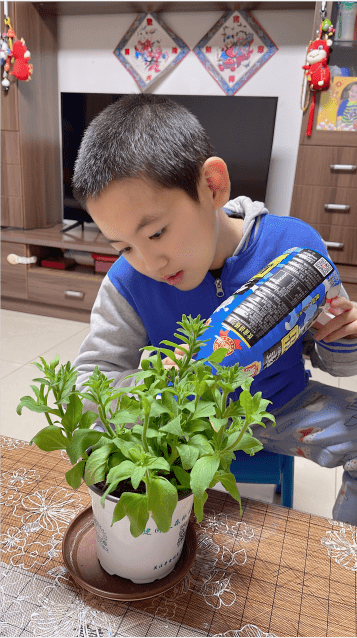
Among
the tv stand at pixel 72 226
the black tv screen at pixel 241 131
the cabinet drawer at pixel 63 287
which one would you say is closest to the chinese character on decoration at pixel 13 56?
the black tv screen at pixel 241 131

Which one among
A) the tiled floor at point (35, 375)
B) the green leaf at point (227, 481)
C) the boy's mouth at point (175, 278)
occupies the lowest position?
the tiled floor at point (35, 375)

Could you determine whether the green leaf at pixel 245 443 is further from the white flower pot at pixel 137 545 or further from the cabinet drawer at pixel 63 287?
the cabinet drawer at pixel 63 287

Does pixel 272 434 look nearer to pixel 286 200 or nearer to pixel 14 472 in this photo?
pixel 14 472

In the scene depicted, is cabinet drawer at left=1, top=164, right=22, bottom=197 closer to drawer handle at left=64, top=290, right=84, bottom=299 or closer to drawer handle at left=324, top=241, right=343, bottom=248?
drawer handle at left=64, top=290, right=84, bottom=299

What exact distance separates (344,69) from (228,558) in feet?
6.82

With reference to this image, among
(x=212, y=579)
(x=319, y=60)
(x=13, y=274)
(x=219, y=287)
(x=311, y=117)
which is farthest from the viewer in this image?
(x=13, y=274)

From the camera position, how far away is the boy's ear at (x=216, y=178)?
70 centimetres

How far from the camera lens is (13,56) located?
2.33m

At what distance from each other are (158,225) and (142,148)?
11 cm

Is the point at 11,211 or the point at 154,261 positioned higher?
the point at 154,261

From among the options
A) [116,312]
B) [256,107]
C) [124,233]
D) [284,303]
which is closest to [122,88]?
[256,107]

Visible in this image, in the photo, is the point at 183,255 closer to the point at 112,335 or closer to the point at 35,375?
the point at 112,335

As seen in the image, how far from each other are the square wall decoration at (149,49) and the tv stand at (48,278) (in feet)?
2.95

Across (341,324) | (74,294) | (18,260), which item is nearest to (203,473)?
(341,324)
